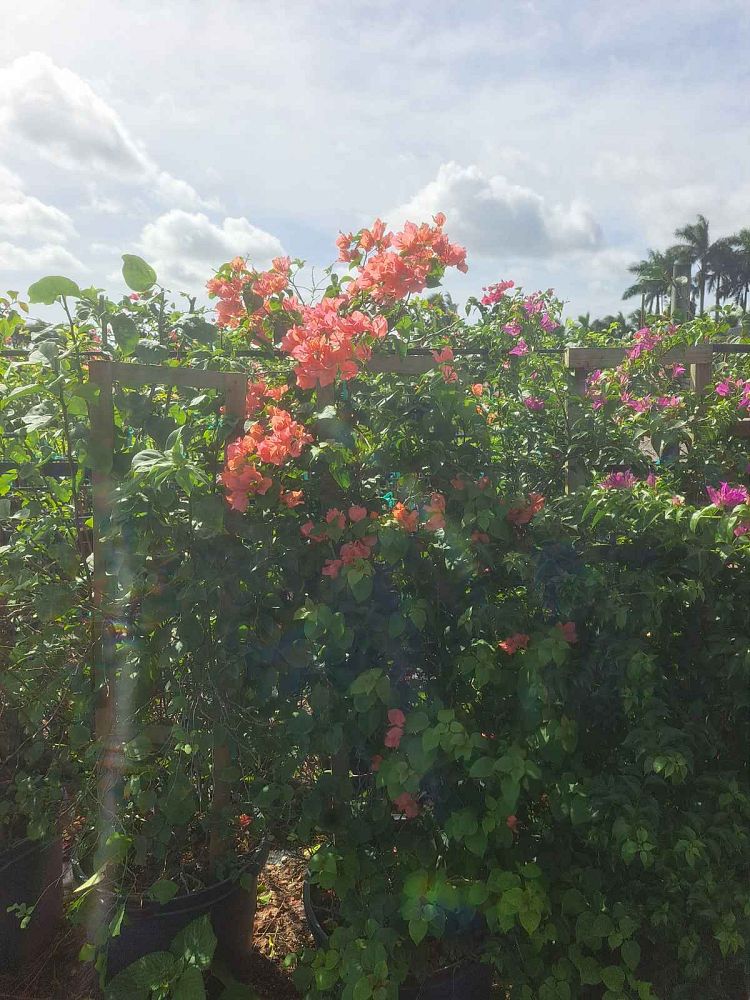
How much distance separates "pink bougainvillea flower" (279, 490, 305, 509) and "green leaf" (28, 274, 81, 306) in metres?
0.70

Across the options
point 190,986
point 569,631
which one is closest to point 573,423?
point 569,631

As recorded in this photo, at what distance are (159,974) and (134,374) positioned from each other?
1479 millimetres

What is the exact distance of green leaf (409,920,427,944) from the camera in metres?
1.66

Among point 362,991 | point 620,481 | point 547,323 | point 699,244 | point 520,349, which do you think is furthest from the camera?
point 699,244

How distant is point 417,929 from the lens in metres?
1.67

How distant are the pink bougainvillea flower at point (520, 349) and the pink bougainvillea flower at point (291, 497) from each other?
3.95 ft

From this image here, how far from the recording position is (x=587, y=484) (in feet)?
7.30

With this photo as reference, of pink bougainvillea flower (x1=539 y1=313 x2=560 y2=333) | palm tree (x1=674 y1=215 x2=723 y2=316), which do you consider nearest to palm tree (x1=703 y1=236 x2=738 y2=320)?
palm tree (x1=674 y1=215 x2=723 y2=316)

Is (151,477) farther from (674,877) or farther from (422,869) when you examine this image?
(674,877)

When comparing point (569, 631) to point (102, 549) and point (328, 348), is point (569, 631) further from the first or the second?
point (102, 549)

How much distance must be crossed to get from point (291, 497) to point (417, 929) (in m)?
1.04

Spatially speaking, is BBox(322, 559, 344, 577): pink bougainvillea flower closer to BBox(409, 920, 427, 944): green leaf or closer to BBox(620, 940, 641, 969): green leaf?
BBox(409, 920, 427, 944): green leaf

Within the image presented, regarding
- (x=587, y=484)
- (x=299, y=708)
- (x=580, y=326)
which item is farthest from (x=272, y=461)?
(x=580, y=326)

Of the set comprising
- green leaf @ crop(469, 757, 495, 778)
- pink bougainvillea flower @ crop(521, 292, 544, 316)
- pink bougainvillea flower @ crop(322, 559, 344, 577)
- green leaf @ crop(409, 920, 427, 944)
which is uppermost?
pink bougainvillea flower @ crop(521, 292, 544, 316)
